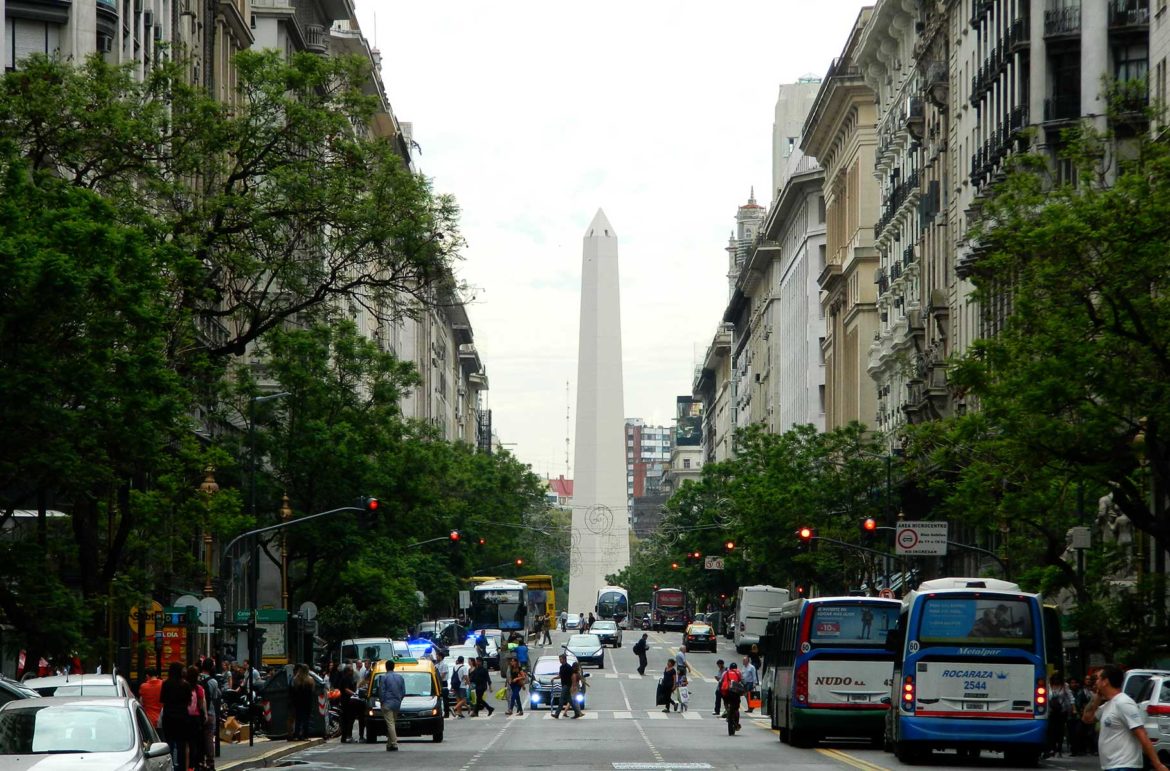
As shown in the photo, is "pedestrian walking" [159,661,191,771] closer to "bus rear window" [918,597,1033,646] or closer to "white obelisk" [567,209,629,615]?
"bus rear window" [918,597,1033,646]

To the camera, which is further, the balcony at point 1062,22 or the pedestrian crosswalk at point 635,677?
the pedestrian crosswalk at point 635,677

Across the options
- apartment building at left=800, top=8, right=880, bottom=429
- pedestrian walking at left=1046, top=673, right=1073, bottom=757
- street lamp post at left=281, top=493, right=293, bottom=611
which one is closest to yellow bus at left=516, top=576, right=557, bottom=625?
apartment building at left=800, top=8, right=880, bottom=429

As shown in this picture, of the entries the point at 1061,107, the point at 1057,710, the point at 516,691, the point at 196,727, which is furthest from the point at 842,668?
the point at 1061,107

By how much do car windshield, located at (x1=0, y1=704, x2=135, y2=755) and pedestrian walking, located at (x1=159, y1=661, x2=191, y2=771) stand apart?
7736 millimetres

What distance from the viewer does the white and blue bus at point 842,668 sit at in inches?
1455

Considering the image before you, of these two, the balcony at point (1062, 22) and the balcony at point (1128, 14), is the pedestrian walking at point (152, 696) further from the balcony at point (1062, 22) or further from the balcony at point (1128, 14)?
the balcony at point (1062, 22)

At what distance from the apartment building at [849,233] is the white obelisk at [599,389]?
52.2ft

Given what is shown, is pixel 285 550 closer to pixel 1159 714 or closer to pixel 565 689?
pixel 565 689

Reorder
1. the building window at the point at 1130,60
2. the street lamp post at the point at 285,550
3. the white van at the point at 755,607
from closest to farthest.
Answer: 1. the building window at the point at 1130,60
2. the street lamp post at the point at 285,550
3. the white van at the point at 755,607

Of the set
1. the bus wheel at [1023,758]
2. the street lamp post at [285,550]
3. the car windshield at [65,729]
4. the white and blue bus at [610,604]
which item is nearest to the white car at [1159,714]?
the bus wheel at [1023,758]

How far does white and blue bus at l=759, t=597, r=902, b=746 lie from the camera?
37.0m

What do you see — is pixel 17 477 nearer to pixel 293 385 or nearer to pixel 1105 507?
pixel 1105 507

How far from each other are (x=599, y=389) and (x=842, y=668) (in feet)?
302

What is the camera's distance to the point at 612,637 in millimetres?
113750
